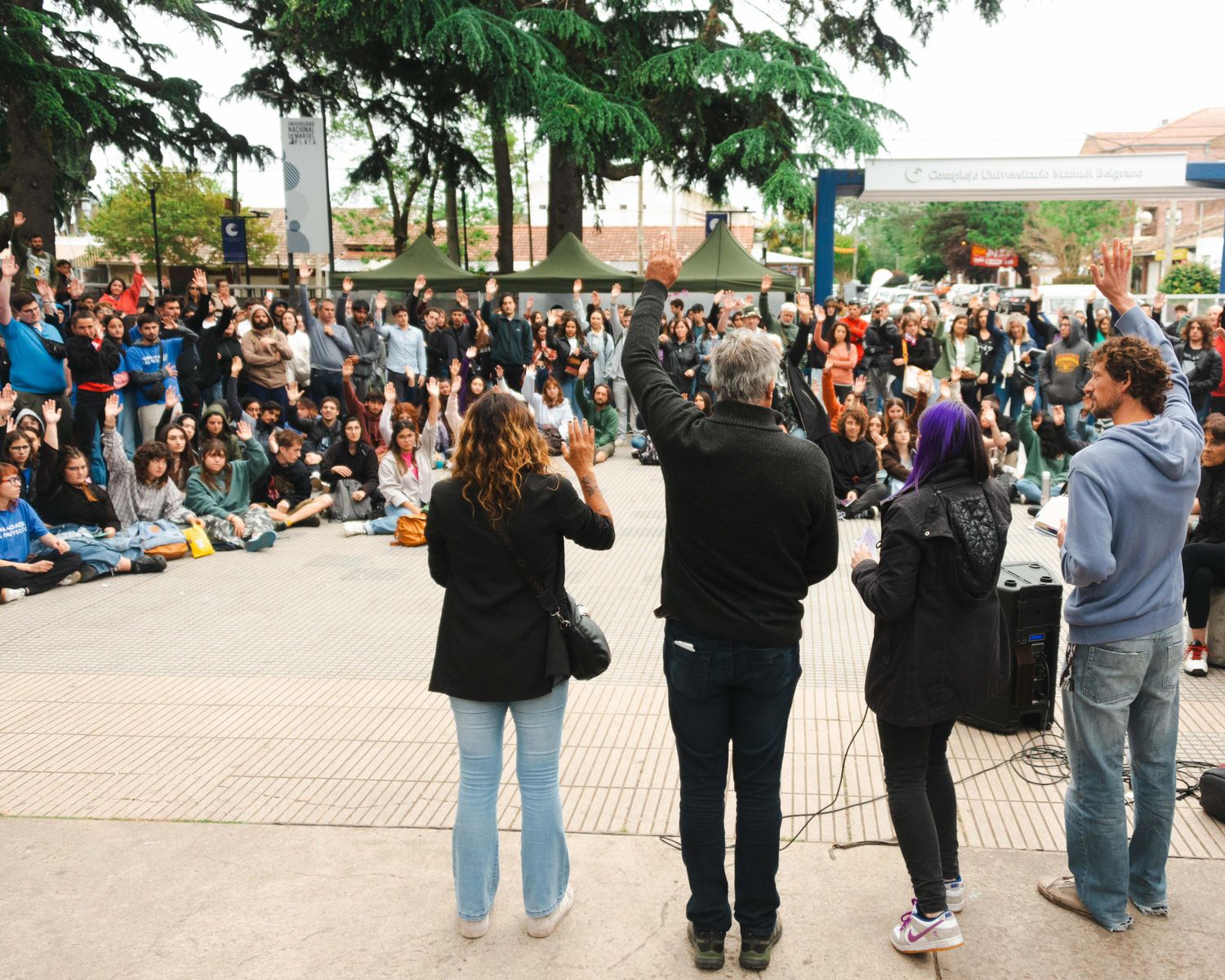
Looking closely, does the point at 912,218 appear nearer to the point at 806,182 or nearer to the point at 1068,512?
the point at 806,182

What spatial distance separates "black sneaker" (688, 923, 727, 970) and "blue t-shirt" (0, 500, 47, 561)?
6354mm

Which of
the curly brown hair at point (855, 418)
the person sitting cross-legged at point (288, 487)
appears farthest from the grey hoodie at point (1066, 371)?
the person sitting cross-legged at point (288, 487)

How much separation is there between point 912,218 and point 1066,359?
284 ft

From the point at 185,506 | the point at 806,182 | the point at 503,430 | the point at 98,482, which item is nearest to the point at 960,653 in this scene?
the point at 503,430

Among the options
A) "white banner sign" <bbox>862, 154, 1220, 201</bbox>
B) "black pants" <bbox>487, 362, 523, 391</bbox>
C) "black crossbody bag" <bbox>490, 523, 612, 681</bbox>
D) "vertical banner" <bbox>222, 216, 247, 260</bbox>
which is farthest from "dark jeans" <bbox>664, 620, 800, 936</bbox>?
"vertical banner" <bbox>222, 216, 247, 260</bbox>

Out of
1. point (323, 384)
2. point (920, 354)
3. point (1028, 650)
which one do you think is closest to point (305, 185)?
point (323, 384)

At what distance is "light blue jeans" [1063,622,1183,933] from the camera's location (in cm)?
326

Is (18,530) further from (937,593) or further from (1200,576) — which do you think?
(1200,576)

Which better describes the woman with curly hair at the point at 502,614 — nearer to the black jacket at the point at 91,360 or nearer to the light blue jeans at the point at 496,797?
the light blue jeans at the point at 496,797

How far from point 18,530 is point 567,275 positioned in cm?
1364

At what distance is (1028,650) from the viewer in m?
4.82

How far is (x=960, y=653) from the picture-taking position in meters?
3.17

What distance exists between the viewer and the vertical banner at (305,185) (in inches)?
658

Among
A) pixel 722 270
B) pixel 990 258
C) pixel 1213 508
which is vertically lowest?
pixel 1213 508
